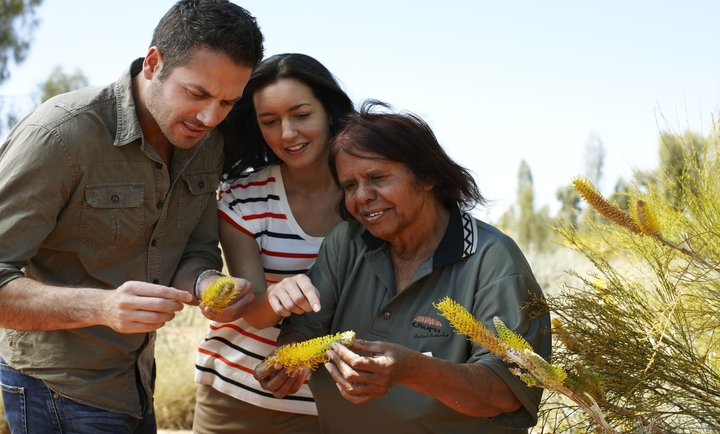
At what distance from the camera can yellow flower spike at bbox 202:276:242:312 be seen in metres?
2.38

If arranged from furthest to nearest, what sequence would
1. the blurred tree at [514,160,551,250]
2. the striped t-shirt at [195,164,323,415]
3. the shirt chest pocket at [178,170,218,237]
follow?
1. the blurred tree at [514,160,551,250]
2. the striped t-shirt at [195,164,323,415]
3. the shirt chest pocket at [178,170,218,237]

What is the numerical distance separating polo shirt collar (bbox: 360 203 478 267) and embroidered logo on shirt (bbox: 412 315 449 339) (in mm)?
203

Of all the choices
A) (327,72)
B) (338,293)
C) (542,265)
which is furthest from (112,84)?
(542,265)

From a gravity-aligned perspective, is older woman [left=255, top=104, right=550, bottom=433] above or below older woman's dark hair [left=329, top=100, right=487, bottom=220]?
below

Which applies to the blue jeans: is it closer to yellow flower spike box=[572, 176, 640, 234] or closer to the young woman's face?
the young woman's face

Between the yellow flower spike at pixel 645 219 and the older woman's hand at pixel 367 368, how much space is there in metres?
0.78

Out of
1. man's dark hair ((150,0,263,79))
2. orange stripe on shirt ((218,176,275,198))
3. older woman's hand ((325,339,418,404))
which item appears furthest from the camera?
orange stripe on shirt ((218,176,275,198))

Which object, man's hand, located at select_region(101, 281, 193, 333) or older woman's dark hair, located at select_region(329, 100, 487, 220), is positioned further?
older woman's dark hair, located at select_region(329, 100, 487, 220)

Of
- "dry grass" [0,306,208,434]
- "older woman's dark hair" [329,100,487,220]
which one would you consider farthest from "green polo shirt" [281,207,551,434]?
"dry grass" [0,306,208,434]

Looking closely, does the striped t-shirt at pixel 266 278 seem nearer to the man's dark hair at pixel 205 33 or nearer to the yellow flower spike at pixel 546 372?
the man's dark hair at pixel 205 33

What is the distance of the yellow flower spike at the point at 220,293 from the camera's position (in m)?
2.38

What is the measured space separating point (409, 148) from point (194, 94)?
84 cm

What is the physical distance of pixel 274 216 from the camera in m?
3.19

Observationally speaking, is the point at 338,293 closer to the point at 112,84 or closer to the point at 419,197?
the point at 419,197
